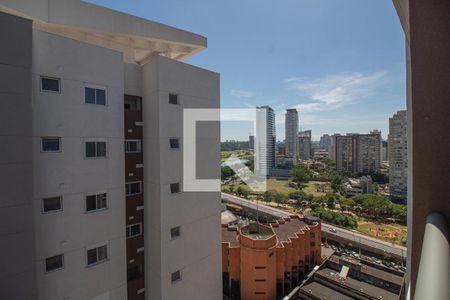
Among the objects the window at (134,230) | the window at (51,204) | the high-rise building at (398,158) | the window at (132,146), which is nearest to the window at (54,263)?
the window at (51,204)

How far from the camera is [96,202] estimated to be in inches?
180

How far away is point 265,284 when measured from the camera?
10.7 m

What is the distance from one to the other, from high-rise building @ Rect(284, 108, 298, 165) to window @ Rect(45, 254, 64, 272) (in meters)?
53.5

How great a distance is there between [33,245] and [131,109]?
3183mm

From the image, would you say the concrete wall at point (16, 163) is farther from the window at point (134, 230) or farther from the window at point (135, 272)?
the window at point (135, 272)

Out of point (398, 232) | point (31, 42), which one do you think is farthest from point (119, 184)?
point (398, 232)

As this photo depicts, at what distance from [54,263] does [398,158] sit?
39.1 metres

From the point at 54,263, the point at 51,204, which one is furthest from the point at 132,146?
the point at 54,263

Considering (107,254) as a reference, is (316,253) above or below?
below

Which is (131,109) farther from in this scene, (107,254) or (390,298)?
(390,298)

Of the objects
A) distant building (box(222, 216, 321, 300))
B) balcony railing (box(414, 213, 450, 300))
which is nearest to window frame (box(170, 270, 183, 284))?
balcony railing (box(414, 213, 450, 300))

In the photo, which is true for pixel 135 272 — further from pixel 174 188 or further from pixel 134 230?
pixel 174 188

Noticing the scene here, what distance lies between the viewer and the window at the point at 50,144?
3.96 meters

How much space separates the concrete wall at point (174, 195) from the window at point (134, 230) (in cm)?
17
